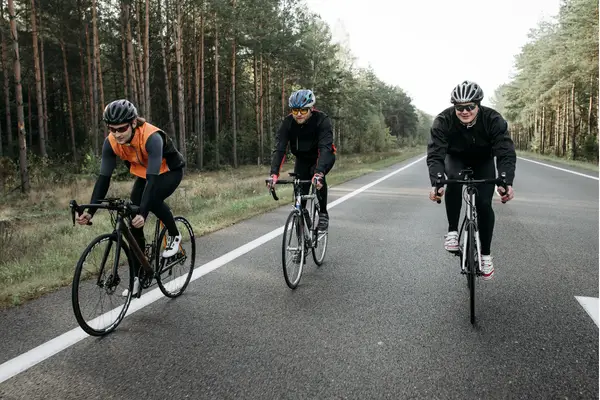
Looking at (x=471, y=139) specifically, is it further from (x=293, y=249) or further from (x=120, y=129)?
(x=120, y=129)

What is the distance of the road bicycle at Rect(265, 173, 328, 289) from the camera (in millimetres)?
4363

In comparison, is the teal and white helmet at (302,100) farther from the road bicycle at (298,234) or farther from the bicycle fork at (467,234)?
the bicycle fork at (467,234)

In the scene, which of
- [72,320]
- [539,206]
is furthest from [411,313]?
[539,206]

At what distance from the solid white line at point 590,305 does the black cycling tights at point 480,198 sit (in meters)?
0.92

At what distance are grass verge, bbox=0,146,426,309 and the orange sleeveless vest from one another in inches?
63.7

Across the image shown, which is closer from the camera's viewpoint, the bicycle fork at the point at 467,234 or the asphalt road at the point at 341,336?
the asphalt road at the point at 341,336

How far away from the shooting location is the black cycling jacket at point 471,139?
3.89 metres

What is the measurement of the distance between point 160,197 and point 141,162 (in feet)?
1.20

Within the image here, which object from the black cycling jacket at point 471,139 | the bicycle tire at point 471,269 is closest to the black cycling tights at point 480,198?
the black cycling jacket at point 471,139

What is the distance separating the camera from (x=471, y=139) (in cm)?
405

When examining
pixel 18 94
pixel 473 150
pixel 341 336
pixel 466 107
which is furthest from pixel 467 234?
pixel 18 94

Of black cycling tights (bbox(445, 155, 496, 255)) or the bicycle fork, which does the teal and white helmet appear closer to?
black cycling tights (bbox(445, 155, 496, 255))

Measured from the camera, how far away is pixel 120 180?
64.7ft

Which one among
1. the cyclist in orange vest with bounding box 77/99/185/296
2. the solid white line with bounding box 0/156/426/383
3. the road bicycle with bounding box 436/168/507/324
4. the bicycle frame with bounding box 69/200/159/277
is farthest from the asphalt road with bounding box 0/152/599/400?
the cyclist in orange vest with bounding box 77/99/185/296
